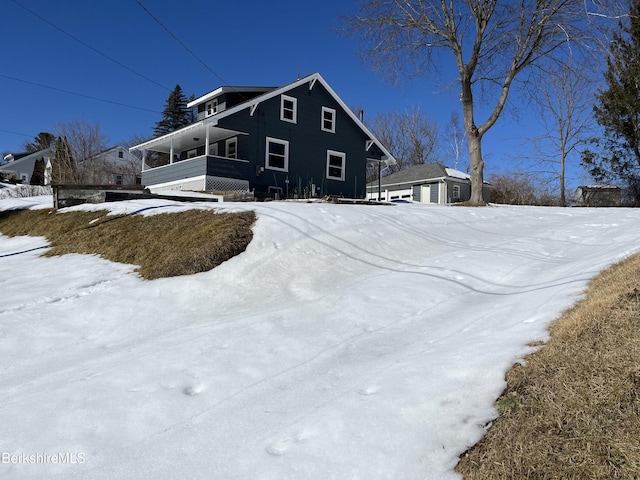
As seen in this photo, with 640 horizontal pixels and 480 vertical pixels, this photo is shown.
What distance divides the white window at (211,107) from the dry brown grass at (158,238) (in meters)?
14.0

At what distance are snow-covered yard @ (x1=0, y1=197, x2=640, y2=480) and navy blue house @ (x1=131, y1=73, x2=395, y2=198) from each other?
480 inches

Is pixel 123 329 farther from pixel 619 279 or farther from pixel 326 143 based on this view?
pixel 326 143

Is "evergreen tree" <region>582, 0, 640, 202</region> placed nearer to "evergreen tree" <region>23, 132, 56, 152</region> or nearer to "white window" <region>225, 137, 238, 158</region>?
"white window" <region>225, 137, 238, 158</region>

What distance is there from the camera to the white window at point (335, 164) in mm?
22719

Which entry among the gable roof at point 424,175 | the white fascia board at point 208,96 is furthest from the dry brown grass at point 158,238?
the gable roof at point 424,175

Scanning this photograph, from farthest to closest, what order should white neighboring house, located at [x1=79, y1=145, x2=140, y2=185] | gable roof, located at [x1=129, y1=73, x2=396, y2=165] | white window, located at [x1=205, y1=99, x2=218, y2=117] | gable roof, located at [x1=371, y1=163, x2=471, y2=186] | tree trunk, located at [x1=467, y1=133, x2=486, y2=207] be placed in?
white neighboring house, located at [x1=79, y1=145, x2=140, y2=185], gable roof, located at [x1=371, y1=163, x2=471, y2=186], white window, located at [x1=205, y1=99, x2=218, y2=117], gable roof, located at [x1=129, y1=73, x2=396, y2=165], tree trunk, located at [x1=467, y1=133, x2=486, y2=207]

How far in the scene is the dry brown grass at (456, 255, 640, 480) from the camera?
6.34 ft

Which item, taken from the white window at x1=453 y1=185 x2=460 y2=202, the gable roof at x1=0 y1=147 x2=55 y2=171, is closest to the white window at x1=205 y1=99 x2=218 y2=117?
the white window at x1=453 y1=185 x2=460 y2=202

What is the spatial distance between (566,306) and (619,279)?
774 millimetres

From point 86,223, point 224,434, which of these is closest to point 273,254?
point 224,434

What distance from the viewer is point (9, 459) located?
2.43 metres

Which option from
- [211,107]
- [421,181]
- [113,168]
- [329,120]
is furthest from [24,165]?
[421,181]

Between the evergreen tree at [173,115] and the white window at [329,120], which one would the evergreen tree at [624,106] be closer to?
the white window at [329,120]

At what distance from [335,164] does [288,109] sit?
4.04m
